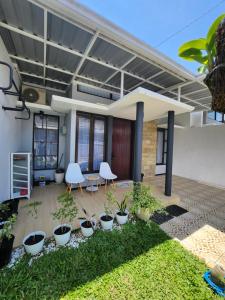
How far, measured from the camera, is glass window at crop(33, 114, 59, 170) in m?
5.17

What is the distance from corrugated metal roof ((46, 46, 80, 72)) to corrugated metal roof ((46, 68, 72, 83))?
375mm

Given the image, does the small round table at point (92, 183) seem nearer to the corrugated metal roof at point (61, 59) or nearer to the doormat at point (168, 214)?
the doormat at point (168, 214)

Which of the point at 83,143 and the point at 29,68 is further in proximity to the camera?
the point at 83,143

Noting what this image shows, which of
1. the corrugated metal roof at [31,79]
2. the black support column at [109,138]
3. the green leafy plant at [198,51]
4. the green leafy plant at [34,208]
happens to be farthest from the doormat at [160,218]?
the corrugated metal roof at [31,79]

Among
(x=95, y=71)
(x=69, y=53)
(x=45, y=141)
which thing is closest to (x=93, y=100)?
(x=95, y=71)

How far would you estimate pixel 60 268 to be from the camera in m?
1.79

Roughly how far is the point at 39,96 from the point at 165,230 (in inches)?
202

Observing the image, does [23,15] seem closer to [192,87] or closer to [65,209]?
[65,209]

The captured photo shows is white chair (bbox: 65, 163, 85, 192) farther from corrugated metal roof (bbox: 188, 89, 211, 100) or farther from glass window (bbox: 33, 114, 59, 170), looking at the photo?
corrugated metal roof (bbox: 188, 89, 211, 100)

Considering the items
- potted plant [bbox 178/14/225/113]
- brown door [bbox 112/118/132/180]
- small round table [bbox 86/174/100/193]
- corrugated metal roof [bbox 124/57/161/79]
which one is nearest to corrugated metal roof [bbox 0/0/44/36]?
corrugated metal roof [bbox 124/57/161/79]

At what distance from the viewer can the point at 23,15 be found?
2.31 metres

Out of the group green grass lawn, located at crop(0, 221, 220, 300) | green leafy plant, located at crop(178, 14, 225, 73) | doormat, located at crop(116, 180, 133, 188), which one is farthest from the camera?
doormat, located at crop(116, 180, 133, 188)

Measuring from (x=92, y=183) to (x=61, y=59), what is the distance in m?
3.84

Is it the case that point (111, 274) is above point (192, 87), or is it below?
below
